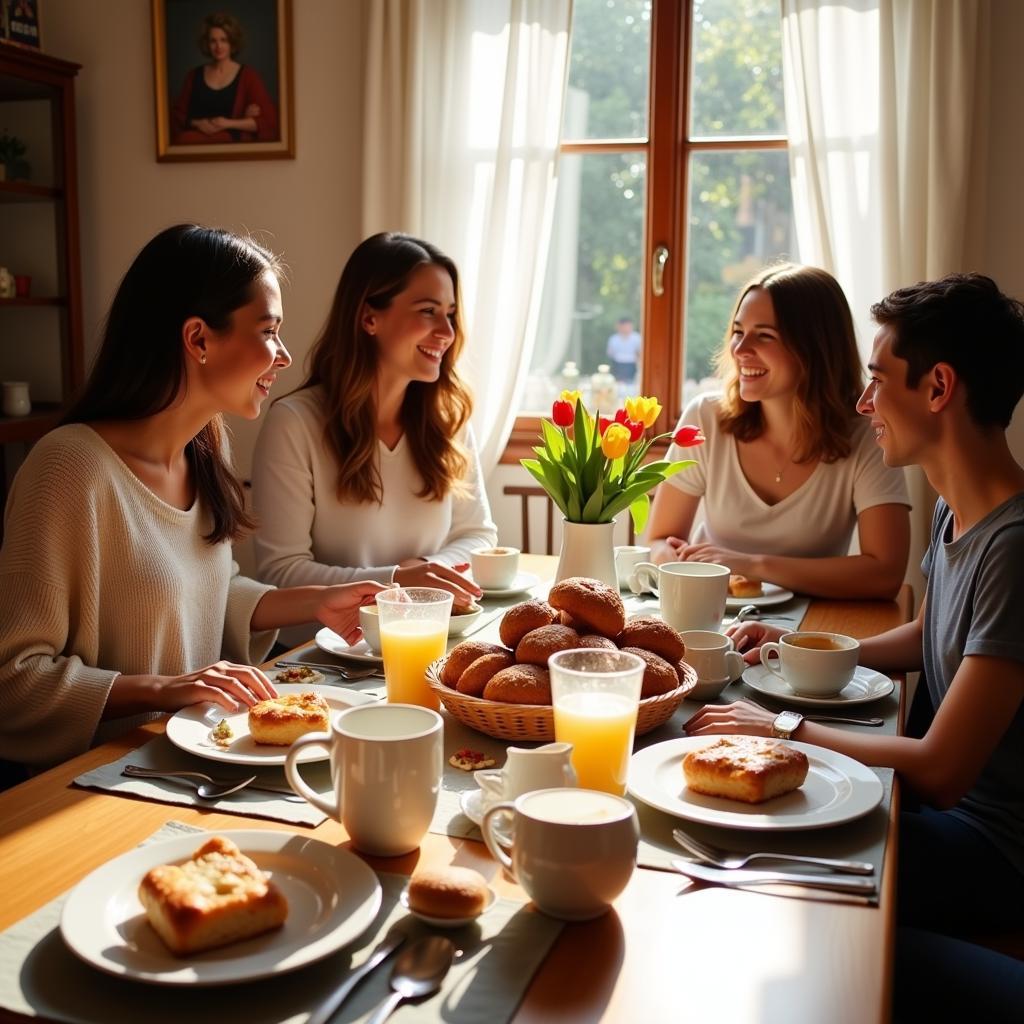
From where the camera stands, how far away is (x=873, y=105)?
3.33 metres

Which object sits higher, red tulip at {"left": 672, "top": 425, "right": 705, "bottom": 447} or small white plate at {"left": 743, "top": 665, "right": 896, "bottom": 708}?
red tulip at {"left": 672, "top": 425, "right": 705, "bottom": 447}

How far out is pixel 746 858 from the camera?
103cm

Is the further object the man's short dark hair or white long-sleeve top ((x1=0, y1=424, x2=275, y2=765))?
the man's short dark hair

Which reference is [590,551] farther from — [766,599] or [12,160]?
[12,160]

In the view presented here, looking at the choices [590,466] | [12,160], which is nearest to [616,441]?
[590,466]

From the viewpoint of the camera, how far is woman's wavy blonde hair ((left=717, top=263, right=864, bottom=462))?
2516 mm

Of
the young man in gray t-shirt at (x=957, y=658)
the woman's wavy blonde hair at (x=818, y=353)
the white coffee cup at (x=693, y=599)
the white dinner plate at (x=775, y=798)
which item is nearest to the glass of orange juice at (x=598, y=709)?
the white dinner plate at (x=775, y=798)

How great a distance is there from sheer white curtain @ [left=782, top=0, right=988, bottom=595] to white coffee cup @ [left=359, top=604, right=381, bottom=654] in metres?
2.20

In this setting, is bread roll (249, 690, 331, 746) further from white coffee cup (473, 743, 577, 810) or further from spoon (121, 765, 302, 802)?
white coffee cup (473, 743, 577, 810)

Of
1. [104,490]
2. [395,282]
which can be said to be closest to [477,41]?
[395,282]

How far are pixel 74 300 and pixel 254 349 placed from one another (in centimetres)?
257

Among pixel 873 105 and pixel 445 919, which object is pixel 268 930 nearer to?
pixel 445 919

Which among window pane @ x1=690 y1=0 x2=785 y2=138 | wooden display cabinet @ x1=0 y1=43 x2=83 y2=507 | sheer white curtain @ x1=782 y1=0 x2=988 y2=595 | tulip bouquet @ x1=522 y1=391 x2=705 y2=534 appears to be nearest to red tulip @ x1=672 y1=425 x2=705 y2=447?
tulip bouquet @ x1=522 y1=391 x2=705 y2=534

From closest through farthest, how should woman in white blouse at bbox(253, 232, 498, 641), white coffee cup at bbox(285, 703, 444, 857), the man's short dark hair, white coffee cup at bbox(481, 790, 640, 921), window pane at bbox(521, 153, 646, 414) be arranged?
white coffee cup at bbox(481, 790, 640, 921) → white coffee cup at bbox(285, 703, 444, 857) → the man's short dark hair → woman in white blouse at bbox(253, 232, 498, 641) → window pane at bbox(521, 153, 646, 414)
